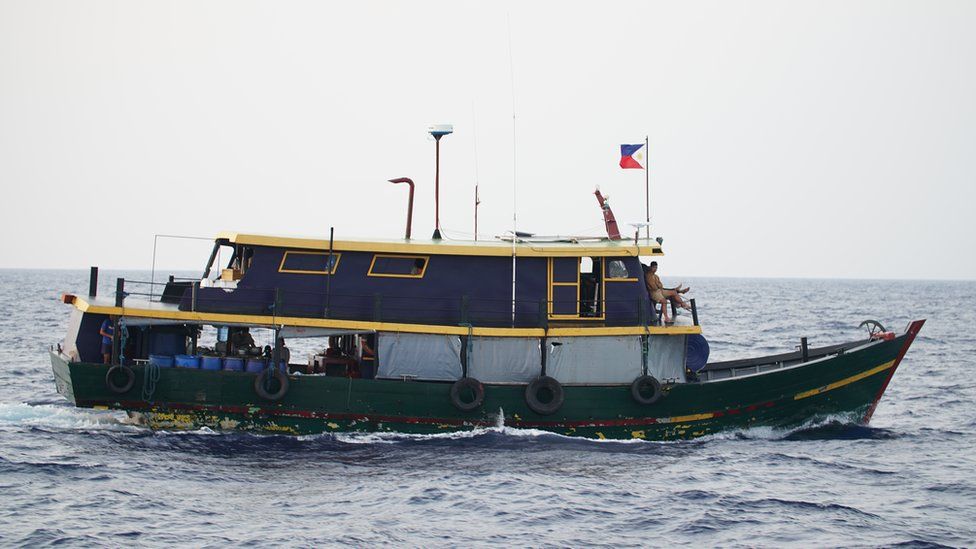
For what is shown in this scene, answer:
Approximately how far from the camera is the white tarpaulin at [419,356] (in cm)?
2167

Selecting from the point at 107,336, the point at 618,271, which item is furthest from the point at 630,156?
the point at 107,336

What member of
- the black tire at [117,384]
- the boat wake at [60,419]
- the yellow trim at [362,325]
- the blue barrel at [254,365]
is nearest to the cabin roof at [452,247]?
the yellow trim at [362,325]

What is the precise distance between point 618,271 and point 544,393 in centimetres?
301

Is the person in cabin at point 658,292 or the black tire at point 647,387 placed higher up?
the person in cabin at point 658,292

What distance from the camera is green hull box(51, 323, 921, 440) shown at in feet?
69.2

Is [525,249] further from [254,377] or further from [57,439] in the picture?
[57,439]

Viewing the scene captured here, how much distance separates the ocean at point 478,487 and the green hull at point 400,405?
31 centimetres

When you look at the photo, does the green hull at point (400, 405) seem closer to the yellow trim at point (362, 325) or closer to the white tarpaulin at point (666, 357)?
the white tarpaulin at point (666, 357)

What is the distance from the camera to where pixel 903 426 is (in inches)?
1002

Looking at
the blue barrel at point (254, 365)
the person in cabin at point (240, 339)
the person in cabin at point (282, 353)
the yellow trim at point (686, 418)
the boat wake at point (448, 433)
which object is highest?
the person in cabin at point (240, 339)

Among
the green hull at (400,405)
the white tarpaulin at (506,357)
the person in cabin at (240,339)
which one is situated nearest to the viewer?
the green hull at (400,405)

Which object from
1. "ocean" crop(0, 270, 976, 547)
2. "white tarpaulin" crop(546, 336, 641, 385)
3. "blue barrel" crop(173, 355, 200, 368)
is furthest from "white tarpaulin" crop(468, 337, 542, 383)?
"blue barrel" crop(173, 355, 200, 368)

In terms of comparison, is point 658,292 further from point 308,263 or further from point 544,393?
point 308,263

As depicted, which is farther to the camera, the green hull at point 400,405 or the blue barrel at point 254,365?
the blue barrel at point 254,365
